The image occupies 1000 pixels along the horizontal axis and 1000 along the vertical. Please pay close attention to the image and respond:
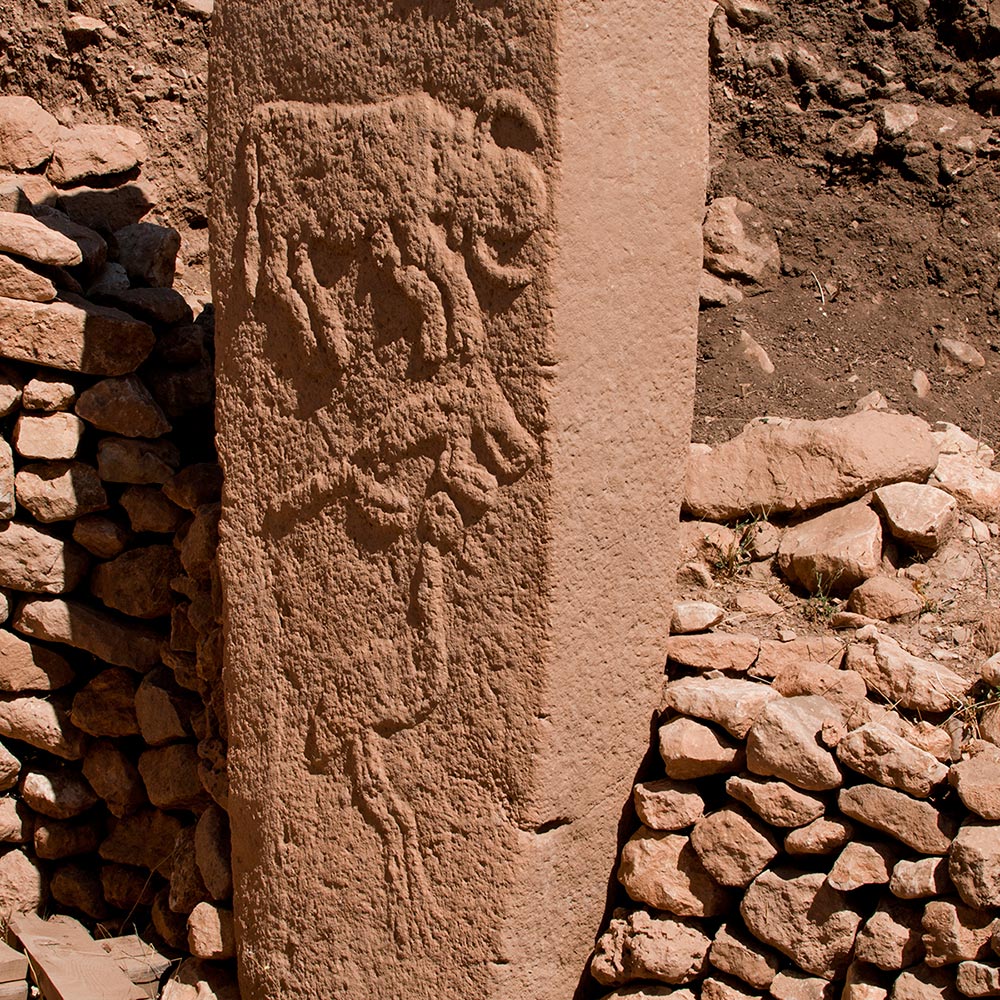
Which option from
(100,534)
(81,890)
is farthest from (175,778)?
(100,534)

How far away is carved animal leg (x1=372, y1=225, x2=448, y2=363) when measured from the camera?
2158 millimetres

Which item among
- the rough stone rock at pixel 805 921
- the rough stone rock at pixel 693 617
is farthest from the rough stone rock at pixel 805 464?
the rough stone rock at pixel 805 921

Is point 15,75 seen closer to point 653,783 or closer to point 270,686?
A: point 270,686

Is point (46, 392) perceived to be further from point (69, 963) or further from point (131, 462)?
point (69, 963)

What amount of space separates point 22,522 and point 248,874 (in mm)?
1111

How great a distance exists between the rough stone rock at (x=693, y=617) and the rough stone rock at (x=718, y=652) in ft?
0.10

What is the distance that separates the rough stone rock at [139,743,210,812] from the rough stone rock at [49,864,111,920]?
0.39 m

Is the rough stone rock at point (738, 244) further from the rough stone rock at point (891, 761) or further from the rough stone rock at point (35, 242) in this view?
the rough stone rock at point (891, 761)

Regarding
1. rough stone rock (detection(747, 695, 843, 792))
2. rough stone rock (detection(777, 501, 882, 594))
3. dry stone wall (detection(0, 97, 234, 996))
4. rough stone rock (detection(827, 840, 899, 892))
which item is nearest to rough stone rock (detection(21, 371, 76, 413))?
dry stone wall (detection(0, 97, 234, 996))

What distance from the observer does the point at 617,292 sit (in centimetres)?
209

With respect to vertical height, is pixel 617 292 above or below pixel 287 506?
above

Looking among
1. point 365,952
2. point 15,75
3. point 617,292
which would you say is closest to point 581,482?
point 617,292

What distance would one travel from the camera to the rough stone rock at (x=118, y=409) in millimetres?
3057

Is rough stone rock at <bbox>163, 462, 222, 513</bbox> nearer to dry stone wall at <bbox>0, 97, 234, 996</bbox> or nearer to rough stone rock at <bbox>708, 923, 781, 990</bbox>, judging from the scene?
dry stone wall at <bbox>0, 97, 234, 996</bbox>
